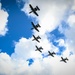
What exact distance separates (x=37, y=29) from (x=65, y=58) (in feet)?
80.9

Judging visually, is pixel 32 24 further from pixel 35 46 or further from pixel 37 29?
pixel 35 46

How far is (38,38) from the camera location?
10088 centimetres

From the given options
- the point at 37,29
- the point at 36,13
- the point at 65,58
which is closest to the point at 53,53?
the point at 65,58

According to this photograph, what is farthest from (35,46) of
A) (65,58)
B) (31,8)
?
(31,8)

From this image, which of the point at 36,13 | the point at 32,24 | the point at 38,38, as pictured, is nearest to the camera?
the point at 36,13

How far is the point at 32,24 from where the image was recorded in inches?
3723

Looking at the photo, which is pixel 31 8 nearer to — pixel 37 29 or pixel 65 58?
pixel 37 29

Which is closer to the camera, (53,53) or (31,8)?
(31,8)

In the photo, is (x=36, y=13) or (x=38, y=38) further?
(x=38, y=38)

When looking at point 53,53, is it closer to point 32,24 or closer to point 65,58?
point 65,58

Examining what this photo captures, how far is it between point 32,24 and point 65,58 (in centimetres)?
2832

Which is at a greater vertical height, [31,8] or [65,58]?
[31,8]

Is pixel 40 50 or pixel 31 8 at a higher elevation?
pixel 31 8

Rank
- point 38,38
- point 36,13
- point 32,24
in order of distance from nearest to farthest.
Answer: point 36,13 < point 32,24 < point 38,38
